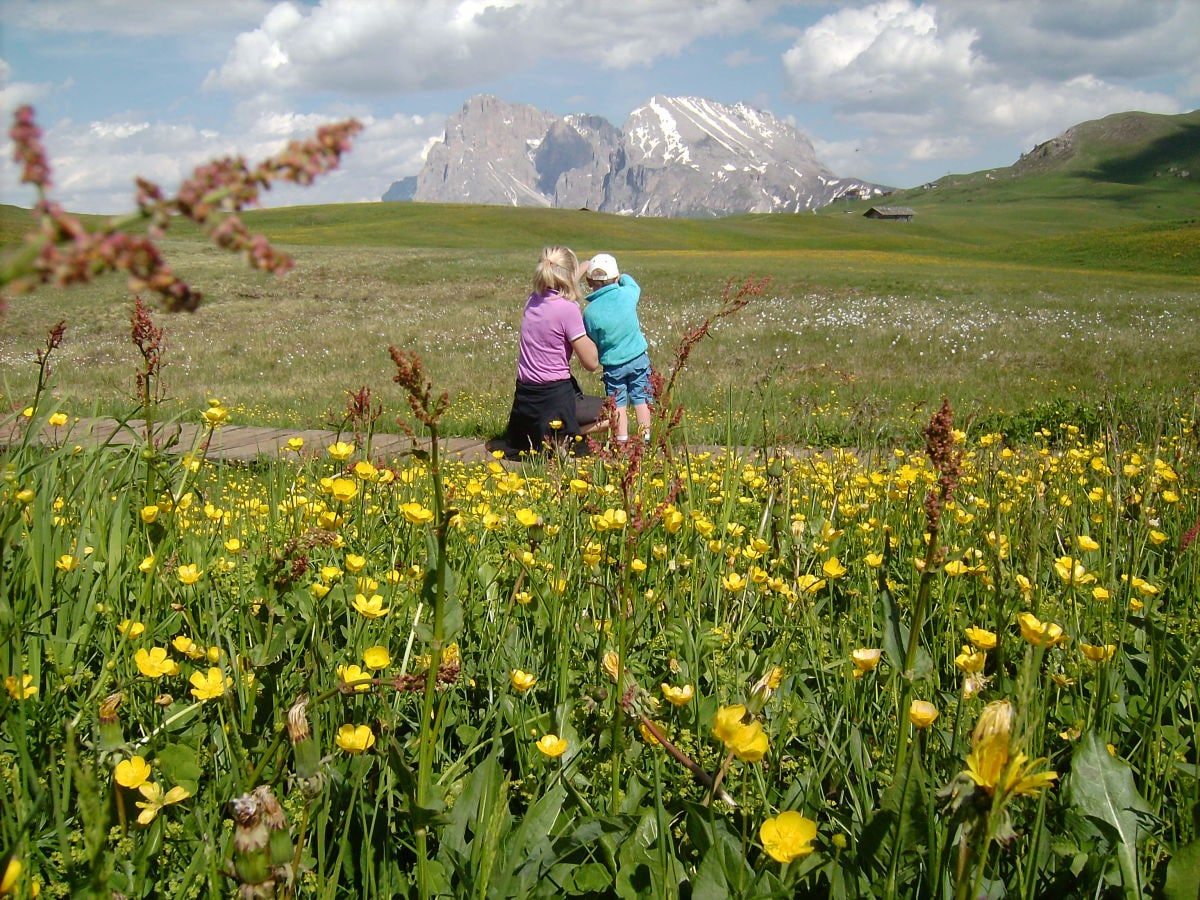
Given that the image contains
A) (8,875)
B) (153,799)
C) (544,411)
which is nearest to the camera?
(8,875)

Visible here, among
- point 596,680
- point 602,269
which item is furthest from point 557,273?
point 596,680

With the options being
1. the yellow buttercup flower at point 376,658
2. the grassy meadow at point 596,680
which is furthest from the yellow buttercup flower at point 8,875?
the yellow buttercup flower at point 376,658

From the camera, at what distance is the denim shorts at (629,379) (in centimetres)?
855

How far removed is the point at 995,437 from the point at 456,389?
8.64m

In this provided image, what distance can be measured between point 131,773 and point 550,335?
22.4 ft

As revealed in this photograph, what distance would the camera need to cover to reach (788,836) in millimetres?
1368

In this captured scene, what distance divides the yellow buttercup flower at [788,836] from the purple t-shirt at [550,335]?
6.94m

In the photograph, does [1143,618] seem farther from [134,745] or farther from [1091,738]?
[134,745]

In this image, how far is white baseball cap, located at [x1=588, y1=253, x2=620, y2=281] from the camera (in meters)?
8.36

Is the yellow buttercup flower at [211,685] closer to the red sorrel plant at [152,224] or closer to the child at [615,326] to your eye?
the red sorrel plant at [152,224]

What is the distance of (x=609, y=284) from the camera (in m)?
8.45

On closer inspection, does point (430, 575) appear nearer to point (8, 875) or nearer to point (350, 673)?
point (8, 875)

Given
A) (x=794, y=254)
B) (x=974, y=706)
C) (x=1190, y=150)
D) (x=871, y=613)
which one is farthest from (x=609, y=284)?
(x=1190, y=150)

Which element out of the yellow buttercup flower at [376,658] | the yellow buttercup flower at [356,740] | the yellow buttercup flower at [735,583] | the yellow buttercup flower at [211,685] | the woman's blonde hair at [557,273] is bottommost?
the yellow buttercup flower at [735,583]
